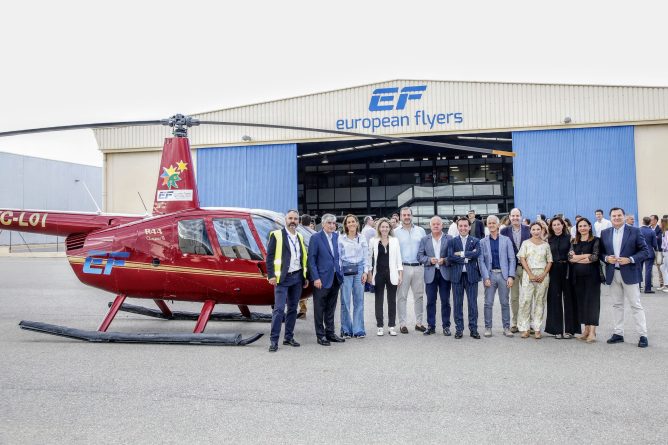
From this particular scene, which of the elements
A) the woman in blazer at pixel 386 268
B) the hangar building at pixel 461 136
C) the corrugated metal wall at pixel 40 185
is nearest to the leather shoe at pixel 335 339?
the woman in blazer at pixel 386 268

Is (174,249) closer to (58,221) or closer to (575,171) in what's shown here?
(58,221)

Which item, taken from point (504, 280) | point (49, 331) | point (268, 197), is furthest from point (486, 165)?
point (49, 331)

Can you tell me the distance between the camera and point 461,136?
22.9 meters

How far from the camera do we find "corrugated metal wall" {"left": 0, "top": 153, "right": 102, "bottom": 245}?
4303 cm

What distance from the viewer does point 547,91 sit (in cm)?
2048

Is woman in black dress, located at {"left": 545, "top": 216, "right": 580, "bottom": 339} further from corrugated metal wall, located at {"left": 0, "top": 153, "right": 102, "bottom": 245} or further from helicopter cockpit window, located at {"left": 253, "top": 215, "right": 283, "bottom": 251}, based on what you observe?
corrugated metal wall, located at {"left": 0, "top": 153, "right": 102, "bottom": 245}

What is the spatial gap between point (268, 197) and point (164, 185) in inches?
616

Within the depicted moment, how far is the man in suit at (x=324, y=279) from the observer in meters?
6.93

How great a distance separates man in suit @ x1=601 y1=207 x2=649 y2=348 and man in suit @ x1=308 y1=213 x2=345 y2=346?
3.59m

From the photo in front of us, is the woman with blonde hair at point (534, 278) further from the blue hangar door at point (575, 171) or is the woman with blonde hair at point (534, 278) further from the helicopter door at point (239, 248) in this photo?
the blue hangar door at point (575, 171)

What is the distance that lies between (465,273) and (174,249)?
4169mm

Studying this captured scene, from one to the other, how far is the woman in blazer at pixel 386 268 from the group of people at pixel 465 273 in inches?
0.6

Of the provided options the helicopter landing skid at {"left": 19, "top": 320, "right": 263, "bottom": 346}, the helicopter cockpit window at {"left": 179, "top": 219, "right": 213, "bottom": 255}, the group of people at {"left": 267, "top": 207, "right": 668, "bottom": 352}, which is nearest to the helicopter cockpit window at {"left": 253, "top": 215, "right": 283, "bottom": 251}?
the group of people at {"left": 267, "top": 207, "right": 668, "bottom": 352}

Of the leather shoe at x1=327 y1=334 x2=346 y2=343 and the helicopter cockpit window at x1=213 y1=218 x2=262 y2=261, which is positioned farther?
the helicopter cockpit window at x1=213 y1=218 x2=262 y2=261
